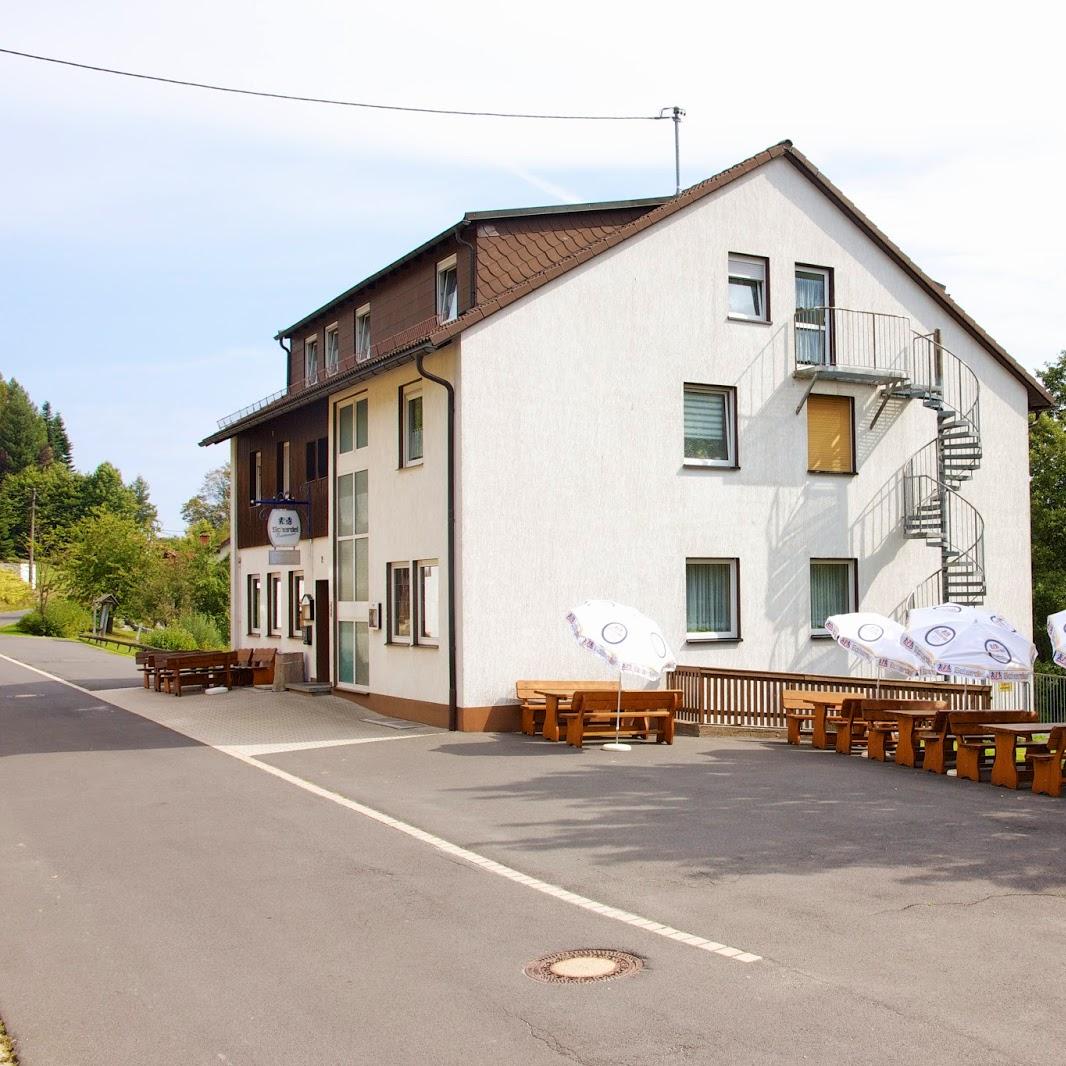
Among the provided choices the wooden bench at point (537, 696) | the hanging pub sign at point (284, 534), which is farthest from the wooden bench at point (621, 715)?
the hanging pub sign at point (284, 534)

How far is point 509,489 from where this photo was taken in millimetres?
19609

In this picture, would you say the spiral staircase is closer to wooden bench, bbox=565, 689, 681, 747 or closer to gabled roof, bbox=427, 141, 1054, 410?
gabled roof, bbox=427, 141, 1054, 410

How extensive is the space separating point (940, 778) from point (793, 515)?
828 centimetres

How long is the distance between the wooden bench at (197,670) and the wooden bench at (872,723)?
14623 millimetres

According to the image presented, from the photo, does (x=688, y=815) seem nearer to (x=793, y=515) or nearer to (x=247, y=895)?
(x=247, y=895)

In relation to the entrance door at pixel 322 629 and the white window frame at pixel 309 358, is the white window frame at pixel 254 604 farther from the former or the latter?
the white window frame at pixel 309 358

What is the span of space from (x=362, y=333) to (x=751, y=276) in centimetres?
886

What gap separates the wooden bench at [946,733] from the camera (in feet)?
49.4

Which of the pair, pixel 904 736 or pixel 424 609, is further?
pixel 424 609

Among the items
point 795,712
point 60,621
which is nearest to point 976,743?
point 795,712

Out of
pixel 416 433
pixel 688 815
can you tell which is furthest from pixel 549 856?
pixel 416 433

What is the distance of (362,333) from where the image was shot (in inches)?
1061

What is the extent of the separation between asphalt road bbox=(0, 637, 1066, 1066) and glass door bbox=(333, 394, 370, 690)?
8478 millimetres

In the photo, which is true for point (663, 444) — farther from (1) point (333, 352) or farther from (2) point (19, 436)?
(2) point (19, 436)
